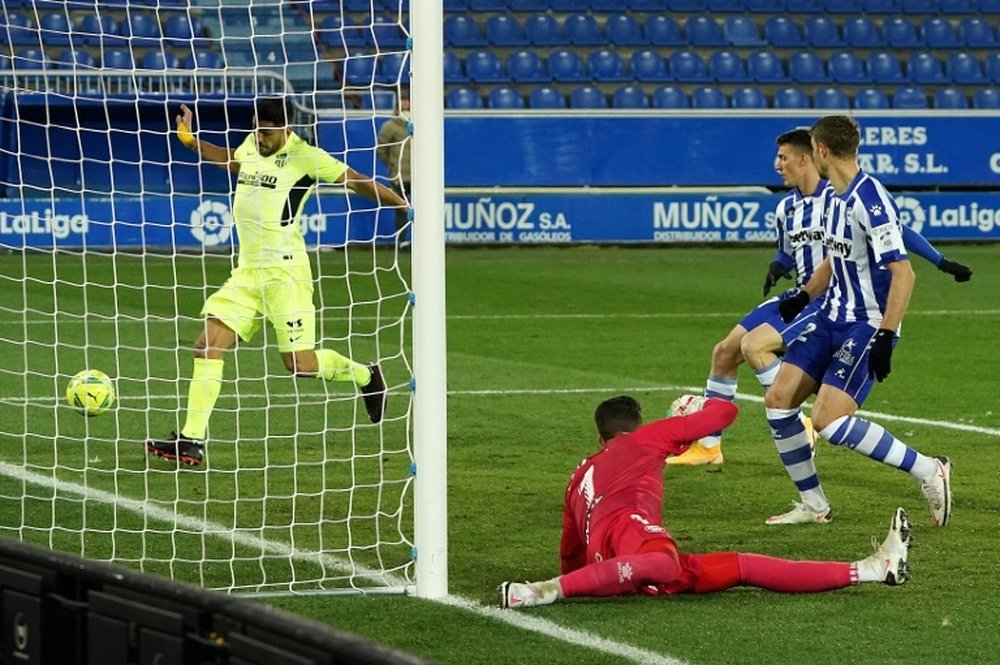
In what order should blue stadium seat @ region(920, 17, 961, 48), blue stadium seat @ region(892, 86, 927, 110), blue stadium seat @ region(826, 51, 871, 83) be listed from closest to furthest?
blue stadium seat @ region(892, 86, 927, 110) < blue stadium seat @ region(826, 51, 871, 83) < blue stadium seat @ region(920, 17, 961, 48)

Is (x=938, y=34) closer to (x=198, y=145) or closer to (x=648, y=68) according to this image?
(x=648, y=68)

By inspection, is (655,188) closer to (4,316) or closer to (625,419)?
(4,316)

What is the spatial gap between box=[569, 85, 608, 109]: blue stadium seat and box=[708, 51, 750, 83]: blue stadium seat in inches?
85.5

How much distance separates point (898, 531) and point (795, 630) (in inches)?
25.5

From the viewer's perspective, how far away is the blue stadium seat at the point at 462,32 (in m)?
25.3

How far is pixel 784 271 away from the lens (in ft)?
29.2

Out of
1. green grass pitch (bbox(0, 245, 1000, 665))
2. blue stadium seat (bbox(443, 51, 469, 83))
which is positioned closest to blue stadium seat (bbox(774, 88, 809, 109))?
blue stadium seat (bbox(443, 51, 469, 83))

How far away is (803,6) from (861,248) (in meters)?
20.6

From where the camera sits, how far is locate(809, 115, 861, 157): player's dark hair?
6969 mm

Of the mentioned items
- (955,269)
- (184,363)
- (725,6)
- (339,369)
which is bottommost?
(184,363)

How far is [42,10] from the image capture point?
→ 2319cm

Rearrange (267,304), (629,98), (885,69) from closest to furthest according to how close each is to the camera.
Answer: (267,304) < (629,98) < (885,69)

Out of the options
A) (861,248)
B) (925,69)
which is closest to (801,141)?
(861,248)

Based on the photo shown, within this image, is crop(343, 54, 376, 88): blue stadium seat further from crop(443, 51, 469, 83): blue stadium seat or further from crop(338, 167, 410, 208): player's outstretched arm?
crop(338, 167, 410, 208): player's outstretched arm
